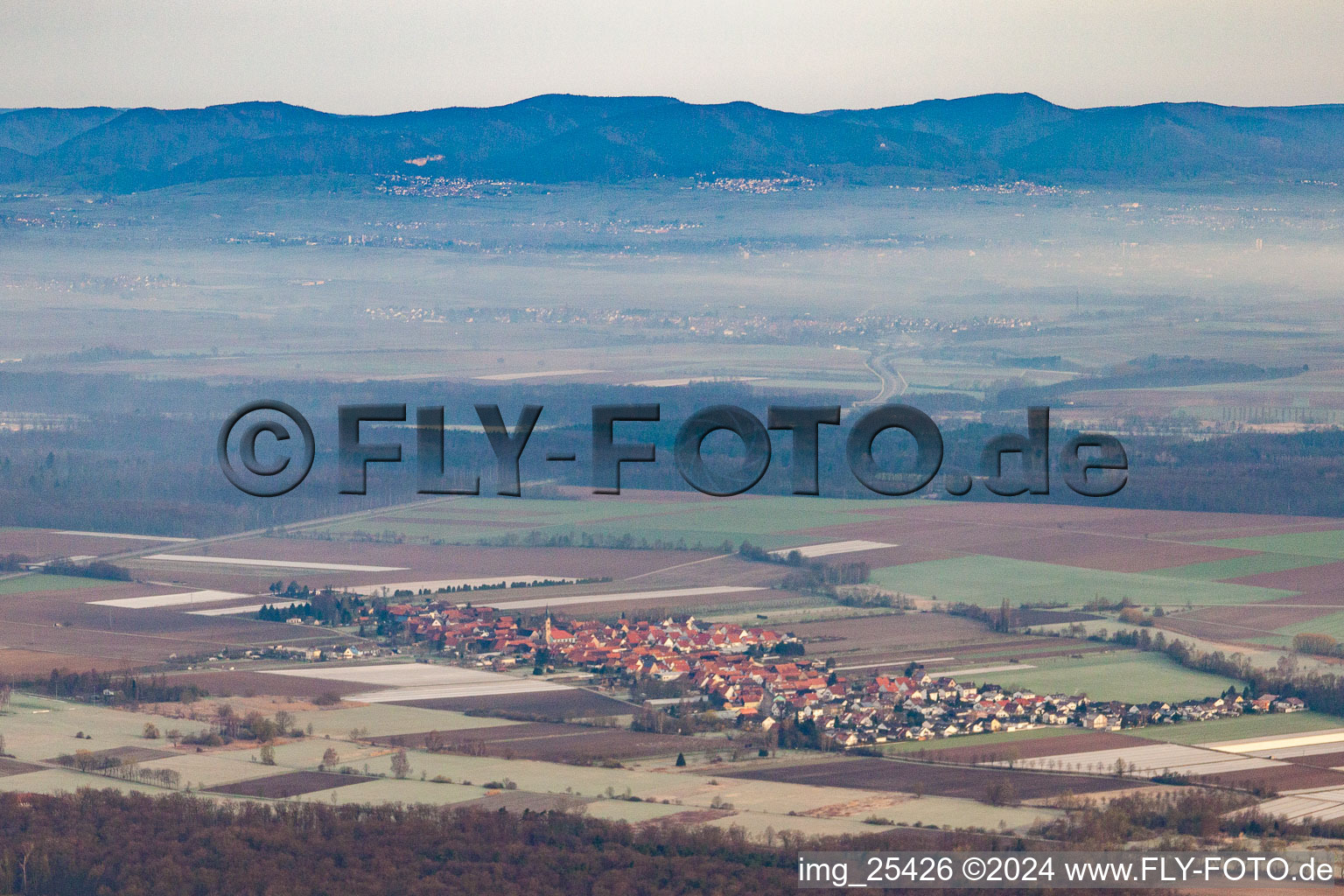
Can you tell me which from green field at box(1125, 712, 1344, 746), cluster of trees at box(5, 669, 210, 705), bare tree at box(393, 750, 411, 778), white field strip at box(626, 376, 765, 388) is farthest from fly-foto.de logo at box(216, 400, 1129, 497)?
bare tree at box(393, 750, 411, 778)

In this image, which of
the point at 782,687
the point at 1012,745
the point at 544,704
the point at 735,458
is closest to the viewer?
the point at 1012,745

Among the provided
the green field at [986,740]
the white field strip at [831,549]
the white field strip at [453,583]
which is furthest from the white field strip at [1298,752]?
the white field strip at [453,583]

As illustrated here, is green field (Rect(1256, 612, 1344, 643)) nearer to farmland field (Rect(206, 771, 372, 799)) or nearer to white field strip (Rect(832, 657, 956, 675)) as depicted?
white field strip (Rect(832, 657, 956, 675))

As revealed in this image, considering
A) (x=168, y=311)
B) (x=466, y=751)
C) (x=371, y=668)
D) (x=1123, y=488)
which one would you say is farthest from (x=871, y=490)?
(x=168, y=311)

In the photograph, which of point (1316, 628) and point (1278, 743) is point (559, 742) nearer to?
point (1278, 743)

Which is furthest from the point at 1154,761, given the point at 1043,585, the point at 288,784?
the point at 1043,585

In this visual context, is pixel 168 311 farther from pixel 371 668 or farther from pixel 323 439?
pixel 371 668

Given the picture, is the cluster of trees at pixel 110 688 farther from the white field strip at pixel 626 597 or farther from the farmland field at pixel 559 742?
the white field strip at pixel 626 597
